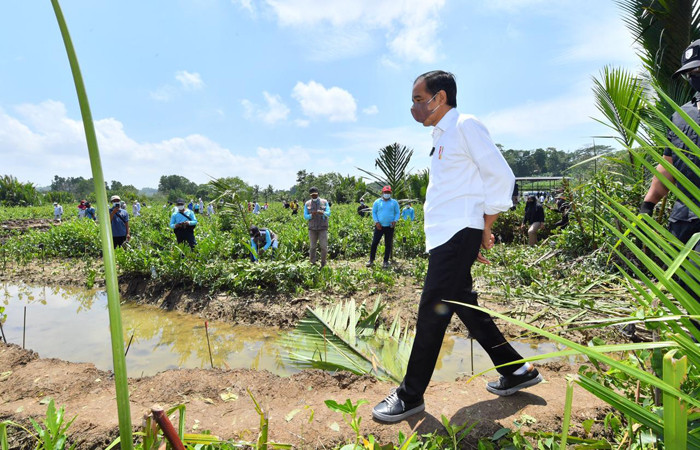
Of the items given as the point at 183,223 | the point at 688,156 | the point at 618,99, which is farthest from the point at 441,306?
the point at 183,223

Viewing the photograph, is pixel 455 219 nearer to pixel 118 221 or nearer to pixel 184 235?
pixel 184 235

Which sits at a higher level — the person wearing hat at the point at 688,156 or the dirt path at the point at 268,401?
the person wearing hat at the point at 688,156

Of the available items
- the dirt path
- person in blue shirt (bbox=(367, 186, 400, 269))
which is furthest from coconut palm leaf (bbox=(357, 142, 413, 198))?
the dirt path

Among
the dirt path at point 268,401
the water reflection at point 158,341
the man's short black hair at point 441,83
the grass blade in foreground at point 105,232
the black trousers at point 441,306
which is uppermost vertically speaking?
the man's short black hair at point 441,83

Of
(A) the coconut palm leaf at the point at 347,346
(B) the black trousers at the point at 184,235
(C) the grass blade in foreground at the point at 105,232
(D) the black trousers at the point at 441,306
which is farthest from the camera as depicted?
(B) the black trousers at the point at 184,235

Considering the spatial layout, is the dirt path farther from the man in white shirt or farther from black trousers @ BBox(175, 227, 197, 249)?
black trousers @ BBox(175, 227, 197, 249)

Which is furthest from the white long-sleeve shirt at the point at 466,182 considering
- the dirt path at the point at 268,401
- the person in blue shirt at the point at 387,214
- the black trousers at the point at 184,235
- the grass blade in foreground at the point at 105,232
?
the black trousers at the point at 184,235

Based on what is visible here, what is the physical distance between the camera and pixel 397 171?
595 cm

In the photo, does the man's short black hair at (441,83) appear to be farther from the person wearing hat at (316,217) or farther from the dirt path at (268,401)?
the person wearing hat at (316,217)

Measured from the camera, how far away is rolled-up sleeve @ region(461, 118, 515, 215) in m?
1.71

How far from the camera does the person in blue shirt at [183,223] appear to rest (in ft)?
24.7

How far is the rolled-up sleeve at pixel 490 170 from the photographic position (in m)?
1.71

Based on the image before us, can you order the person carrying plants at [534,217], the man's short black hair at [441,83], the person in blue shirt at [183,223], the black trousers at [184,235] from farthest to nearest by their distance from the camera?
1. the person carrying plants at [534,217]
2. the black trousers at [184,235]
3. the person in blue shirt at [183,223]
4. the man's short black hair at [441,83]

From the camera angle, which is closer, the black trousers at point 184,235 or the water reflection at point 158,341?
the water reflection at point 158,341
